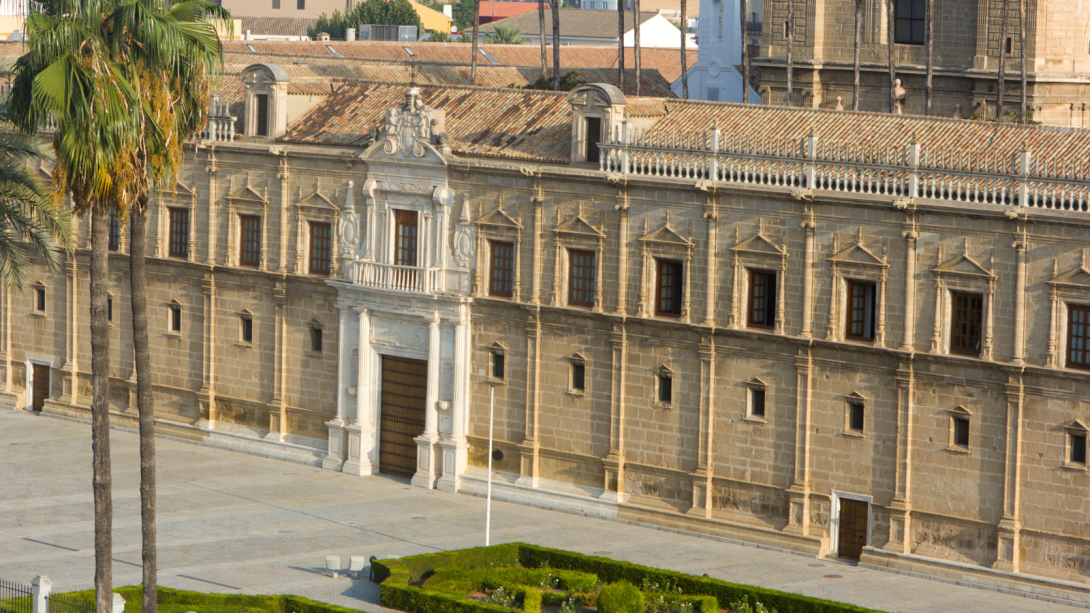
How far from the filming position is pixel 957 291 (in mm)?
43562

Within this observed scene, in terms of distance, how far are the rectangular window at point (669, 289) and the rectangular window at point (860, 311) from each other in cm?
524

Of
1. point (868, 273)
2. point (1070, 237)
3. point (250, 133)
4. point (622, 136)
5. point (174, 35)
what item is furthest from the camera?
point (250, 133)

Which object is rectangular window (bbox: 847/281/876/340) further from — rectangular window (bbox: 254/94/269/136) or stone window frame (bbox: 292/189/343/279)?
rectangular window (bbox: 254/94/269/136)

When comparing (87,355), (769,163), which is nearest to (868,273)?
(769,163)

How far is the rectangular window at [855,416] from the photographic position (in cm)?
4531

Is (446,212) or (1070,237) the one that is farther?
(446,212)

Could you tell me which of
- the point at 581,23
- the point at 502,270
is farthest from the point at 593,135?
the point at 581,23

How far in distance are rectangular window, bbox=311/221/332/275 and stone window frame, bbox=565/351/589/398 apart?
9587 millimetres

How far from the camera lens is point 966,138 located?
153 ft

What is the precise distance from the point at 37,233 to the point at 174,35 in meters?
10.7

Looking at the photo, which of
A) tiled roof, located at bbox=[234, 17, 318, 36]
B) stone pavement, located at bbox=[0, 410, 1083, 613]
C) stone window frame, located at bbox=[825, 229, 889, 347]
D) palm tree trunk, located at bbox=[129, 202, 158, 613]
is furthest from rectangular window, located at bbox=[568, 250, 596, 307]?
tiled roof, located at bbox=[234, 17, 318, 36]

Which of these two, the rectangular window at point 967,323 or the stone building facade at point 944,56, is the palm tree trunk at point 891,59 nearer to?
the stone building facade at point 944,56

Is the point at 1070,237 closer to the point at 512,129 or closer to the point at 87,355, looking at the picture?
the point at 512,129

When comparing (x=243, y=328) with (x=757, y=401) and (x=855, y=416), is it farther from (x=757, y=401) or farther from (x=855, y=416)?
(x=855, y=416)
